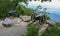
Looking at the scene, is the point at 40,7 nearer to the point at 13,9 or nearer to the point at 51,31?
the point at 13,9

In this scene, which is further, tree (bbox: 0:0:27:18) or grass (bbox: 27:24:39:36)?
tree (bbox: 0:0:27:18)

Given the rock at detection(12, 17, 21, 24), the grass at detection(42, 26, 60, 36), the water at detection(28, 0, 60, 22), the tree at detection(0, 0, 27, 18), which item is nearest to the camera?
the grass at detection(42, 26, 60, 36)

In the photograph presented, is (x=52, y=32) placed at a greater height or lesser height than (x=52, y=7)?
lesser

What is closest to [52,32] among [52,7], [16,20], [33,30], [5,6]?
[33,30]

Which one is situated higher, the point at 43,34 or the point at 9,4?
the point at 9,4

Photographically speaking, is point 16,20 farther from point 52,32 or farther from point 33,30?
point 52,32

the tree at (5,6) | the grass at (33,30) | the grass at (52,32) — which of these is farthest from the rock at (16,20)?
the grass at (52,32)

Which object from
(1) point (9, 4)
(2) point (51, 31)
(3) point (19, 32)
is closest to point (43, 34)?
(2) point (51, 31)

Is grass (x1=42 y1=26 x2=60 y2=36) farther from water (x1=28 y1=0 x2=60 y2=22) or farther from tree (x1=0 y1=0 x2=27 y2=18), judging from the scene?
tree (x1=0 y1=0 x2=27 y2=18)

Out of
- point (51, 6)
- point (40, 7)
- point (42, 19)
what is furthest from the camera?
point (51, 6)

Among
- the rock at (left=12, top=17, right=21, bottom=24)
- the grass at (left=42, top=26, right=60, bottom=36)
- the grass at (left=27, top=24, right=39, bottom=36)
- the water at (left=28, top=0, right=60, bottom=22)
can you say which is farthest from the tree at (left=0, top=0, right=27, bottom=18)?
the grass at (left=42, top=26, right=60, bottom=36)

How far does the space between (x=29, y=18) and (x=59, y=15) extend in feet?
2.11

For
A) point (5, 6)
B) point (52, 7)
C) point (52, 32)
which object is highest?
point (5, 6)

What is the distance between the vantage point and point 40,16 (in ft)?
13.4
